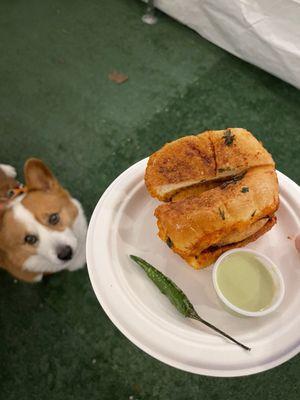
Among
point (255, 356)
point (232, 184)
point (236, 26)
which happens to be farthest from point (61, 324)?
point (236, 26)

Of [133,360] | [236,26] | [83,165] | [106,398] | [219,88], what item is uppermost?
[236,26]

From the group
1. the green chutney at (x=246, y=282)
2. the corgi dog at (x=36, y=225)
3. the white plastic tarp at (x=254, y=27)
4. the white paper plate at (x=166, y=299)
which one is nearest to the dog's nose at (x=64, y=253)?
the corgi dog at (x=36, y=225)

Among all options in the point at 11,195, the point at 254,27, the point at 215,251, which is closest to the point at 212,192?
the point at 215,251

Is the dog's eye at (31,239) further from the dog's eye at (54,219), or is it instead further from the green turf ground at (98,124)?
the green turf ground at (98,124)

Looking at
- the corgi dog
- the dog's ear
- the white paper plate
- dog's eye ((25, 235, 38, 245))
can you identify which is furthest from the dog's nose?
the white paper plate

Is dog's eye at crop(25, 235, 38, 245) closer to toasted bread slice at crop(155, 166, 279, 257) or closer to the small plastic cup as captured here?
toasted bread slice at crop(155, 166, 279, 257)

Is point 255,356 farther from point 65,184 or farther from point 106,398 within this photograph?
point 65,184

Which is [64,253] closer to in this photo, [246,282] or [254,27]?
[246,282]
